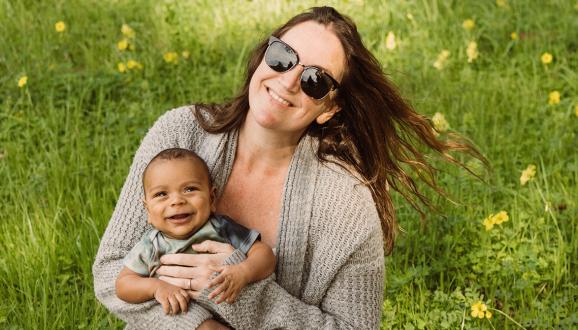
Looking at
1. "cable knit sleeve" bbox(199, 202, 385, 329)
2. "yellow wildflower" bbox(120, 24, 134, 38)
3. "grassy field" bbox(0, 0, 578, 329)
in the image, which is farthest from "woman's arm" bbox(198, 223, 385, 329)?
"yellow wildflower" bbox(120, 24, 134, 38)

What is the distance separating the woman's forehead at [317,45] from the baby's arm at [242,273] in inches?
21.8

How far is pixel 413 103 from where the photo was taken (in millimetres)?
4816

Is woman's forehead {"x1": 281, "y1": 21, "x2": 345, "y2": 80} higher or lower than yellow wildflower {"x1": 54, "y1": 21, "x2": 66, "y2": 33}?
higher

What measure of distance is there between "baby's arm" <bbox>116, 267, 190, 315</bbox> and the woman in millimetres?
27

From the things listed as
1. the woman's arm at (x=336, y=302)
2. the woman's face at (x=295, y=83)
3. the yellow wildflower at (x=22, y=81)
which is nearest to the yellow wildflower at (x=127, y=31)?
the yellow wildflower at (x=22, y=81)

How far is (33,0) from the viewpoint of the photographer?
5723mm

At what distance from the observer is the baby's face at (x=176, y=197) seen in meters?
2.55

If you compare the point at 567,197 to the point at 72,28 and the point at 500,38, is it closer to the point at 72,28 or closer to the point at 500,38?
the point at 500,38

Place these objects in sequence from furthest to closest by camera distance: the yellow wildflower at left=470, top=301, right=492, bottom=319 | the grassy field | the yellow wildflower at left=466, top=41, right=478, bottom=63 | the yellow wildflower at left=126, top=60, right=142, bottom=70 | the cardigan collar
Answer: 1. the yellow wildflower at left=466, top=41, right=478, bottom=63
2. the yellow wildflower at left=126, top=60, right=142, bottom=70
3. the grassy field
4. the yellow wildflower at left=470, top=301, right=492, bottom=319
5. the cardigan collar

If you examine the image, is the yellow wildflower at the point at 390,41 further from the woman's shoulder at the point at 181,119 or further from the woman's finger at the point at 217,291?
the woman's finger at the point at 217,291

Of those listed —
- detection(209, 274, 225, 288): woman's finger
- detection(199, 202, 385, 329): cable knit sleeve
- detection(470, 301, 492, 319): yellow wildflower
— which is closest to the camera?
detection(209, 274, 225, 288): woman's finger

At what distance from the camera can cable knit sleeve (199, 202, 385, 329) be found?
8.91 ft

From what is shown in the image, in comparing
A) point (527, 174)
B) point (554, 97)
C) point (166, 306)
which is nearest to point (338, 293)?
point (166, 306)

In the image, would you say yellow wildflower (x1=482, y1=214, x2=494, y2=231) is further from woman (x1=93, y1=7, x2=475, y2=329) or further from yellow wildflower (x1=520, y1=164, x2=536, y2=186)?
woman (x1=93, y1=7, x2=475, y2=329)
